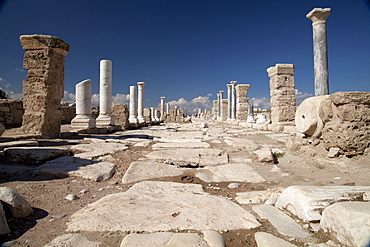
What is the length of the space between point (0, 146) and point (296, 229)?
478 centimetres

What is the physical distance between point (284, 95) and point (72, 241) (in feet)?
34.3

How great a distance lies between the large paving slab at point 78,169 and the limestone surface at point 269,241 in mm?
2216

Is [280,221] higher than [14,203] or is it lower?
lower


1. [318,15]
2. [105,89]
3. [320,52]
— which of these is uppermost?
[318,15]

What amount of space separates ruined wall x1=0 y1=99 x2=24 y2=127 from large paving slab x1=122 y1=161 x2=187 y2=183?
11.6 meters

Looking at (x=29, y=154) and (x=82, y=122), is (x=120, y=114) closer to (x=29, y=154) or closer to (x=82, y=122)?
(x=82, y=122)

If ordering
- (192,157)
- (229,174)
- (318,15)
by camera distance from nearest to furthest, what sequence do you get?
(229,174), (192,157), (318,15)

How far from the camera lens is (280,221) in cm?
174

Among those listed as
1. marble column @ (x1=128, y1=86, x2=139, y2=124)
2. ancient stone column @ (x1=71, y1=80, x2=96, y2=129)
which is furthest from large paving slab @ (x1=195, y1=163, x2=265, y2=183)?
marble column @ (x1=128, y1=86, x2=139, y2=124)

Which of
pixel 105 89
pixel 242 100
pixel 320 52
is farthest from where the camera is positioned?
pixel 242 100

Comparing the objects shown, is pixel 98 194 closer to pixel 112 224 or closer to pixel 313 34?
pixel 112 224

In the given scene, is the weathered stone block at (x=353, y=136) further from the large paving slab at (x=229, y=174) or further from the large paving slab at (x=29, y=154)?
the large paving slab at (x=29, y=154)

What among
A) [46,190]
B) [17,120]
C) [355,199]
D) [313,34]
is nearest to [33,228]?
[46,190]

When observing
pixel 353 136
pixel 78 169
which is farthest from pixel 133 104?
pixel 353 136
